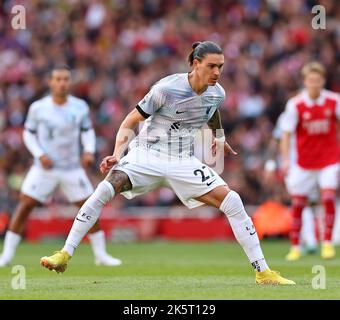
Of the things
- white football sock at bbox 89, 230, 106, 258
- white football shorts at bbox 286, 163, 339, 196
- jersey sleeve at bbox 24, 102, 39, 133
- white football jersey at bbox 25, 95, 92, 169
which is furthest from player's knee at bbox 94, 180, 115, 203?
white football shorts at bbox 286, 163, 339, 196

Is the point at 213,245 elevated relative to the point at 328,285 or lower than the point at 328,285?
elevated

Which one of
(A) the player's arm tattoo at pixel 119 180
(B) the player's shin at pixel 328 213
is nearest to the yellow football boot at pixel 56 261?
(A) the player's arm tattoo at pixel 119 180

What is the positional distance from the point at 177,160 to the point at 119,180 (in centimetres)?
62

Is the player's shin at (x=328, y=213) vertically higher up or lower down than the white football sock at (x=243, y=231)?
higher up

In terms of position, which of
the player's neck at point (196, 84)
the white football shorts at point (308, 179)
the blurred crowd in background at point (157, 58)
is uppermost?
the blurred crowd in background at point (157, 58)

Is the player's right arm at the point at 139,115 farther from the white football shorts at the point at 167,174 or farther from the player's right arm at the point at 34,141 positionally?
the player's right arm at the point at 34,141

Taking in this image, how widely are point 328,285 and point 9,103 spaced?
1713 cm

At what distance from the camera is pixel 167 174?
9586 mm

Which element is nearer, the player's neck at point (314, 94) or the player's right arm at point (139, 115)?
the player's right arm at point (139, 115)

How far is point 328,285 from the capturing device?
30.7 ft

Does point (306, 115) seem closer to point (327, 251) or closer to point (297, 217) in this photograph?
point (297, 217)

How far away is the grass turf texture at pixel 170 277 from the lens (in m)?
8.54
